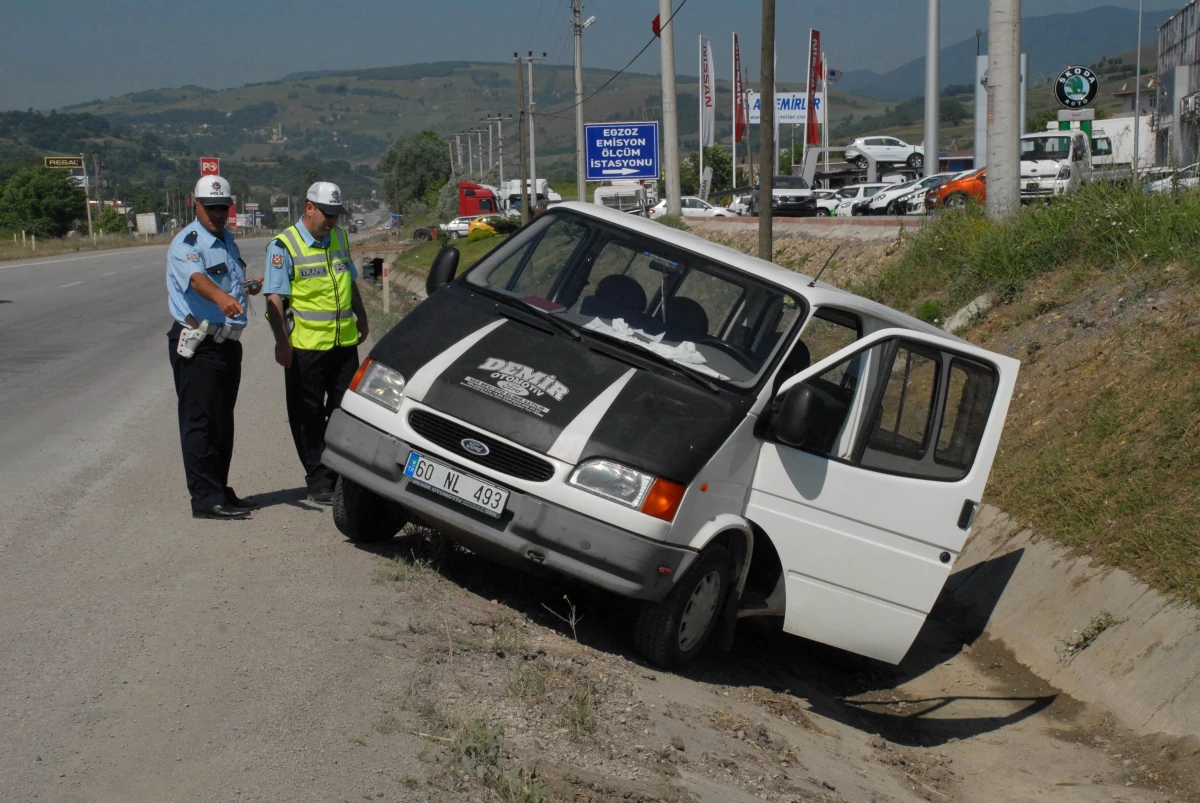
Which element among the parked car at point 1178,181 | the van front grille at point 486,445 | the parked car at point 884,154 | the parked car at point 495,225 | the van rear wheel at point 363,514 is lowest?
the van rear wheel at point 363,514

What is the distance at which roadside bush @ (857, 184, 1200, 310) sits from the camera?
10875 millimetres

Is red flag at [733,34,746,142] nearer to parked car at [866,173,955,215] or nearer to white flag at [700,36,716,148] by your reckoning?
white flag at [700,36,716,148]

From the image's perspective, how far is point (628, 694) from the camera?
5.09m

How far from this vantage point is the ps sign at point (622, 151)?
2648cm

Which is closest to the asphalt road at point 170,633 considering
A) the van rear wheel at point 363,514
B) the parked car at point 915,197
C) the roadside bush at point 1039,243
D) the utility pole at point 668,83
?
the van rear wheel at point 363,514

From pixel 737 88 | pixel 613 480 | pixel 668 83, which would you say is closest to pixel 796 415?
pixel 613 480

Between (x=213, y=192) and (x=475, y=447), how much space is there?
8.04ft

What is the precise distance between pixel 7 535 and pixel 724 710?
3938 millimetres

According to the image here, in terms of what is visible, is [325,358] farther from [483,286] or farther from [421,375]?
[421,375]

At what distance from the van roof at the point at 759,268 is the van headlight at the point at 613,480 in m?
1.49

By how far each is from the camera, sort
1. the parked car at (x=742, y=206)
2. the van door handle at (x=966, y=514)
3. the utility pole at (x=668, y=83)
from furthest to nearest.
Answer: the parked car at (x=742, y=206) < the utility pole at (x=668, y=83) < the van door handle at (x=966, y=514)

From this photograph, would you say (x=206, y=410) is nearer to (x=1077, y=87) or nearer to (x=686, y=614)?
(x=686, y=614)

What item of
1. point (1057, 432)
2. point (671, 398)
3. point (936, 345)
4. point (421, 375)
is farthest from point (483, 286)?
point (1057, 432)

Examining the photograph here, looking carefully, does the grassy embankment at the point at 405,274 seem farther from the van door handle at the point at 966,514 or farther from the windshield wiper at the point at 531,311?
the van door handle at the point at 966,514
